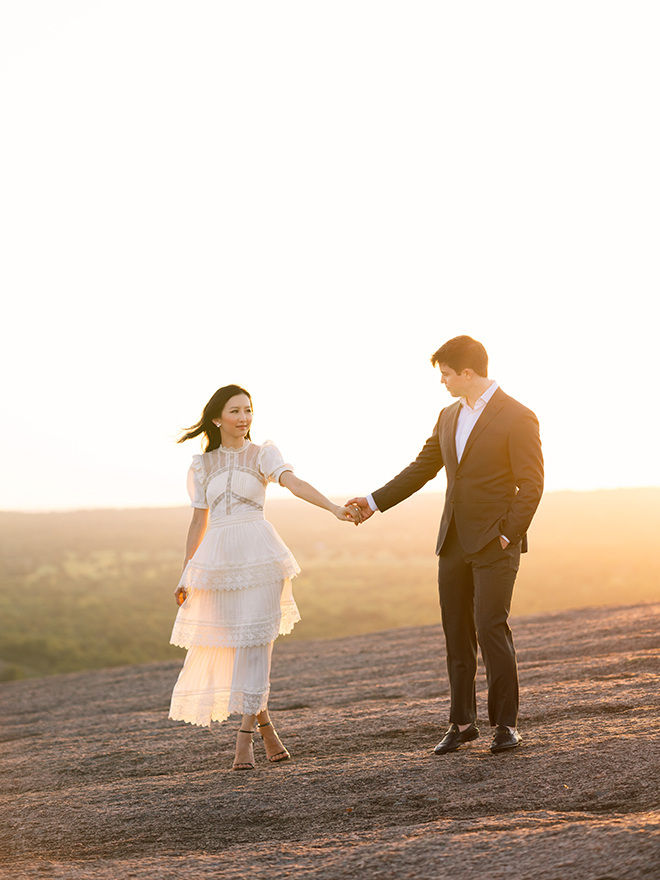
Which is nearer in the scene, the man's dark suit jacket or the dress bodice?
the man's dark suit jacket

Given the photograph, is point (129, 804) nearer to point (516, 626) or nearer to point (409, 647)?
point (409, 647)

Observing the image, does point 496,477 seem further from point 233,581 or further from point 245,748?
point 245,748

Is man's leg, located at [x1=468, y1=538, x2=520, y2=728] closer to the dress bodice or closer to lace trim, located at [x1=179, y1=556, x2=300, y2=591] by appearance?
lace trim, located at [x1=179, y1=556, x2=300, y2=591]

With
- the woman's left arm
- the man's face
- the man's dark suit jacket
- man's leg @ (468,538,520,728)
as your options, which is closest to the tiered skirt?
the woman's left arm

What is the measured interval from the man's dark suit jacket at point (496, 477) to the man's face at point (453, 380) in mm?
196

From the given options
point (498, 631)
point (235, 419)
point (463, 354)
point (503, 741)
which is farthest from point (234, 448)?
point (503, 741)

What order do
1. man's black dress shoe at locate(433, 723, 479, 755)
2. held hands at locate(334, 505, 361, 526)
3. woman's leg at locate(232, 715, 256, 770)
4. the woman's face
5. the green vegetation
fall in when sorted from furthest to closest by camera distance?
1. the green vegetation
2. held hands at locate(334, 505, 361, 526)
3. the woman's face
4. woman's leg at locate(232, 715, 256, 770)
5. man's black dress shoe at locate(433, 723, 479, 755)

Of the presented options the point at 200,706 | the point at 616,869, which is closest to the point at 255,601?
the point at 200,706

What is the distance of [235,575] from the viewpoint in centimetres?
545

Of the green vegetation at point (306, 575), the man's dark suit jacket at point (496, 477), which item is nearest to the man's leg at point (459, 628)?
the man's dark suit jacket at point (496, 477)

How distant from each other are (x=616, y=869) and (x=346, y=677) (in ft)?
24.6

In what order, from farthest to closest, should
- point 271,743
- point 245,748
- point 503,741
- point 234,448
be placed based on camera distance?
point 234,448 < point 271,743 < point 245,748 < point 503,741

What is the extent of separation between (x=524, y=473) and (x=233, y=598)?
2.09m

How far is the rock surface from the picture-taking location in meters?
A: 3.24
